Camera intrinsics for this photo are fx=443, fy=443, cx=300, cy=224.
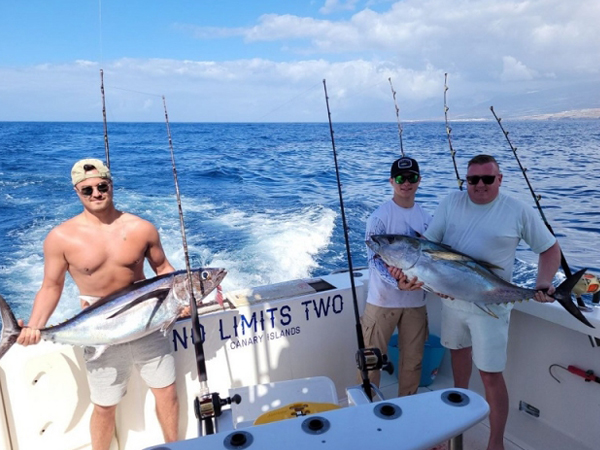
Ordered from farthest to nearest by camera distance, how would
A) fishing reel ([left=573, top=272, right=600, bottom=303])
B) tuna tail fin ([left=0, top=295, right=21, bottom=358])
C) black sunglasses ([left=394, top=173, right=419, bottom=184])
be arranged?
black sunglasses ([left=394, top=173, right=419, bottom=184]), fishing reel ([left=573, top=272, right=600, bottom=303]), tuna tail fin ([left=0, top=295, right=21, bottom=358])

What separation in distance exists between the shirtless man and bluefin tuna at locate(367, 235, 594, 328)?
3.83ft

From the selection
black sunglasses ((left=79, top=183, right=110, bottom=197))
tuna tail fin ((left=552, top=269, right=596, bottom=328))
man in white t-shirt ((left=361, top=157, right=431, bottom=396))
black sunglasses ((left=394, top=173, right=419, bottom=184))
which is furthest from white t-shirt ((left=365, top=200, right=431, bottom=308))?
black sunglasses ((left=79, top=183, right=110, bottom=197))

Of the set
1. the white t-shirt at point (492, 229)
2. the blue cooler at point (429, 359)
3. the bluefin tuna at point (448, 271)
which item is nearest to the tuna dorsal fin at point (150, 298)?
the bluefin tuna at point (448, 271)

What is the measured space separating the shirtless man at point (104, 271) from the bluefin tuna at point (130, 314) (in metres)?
0.15

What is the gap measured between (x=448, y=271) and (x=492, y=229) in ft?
0.98

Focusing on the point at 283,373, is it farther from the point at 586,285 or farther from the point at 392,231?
the point at 586,285

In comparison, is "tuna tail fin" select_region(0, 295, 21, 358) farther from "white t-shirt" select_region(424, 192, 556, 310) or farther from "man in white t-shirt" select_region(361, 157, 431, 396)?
"white t-shirt" select_region(424, 192, 556, 310)

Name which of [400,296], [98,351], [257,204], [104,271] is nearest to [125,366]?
[98,351]

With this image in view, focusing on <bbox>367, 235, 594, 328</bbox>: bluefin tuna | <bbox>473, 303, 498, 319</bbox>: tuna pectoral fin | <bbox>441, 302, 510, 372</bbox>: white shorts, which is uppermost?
<bbox>367, 235, 594, 328</bbox>: bluefin tuna

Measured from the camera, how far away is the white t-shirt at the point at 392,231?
2.40 metres

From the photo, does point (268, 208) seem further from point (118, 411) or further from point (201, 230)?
point (118, 411)

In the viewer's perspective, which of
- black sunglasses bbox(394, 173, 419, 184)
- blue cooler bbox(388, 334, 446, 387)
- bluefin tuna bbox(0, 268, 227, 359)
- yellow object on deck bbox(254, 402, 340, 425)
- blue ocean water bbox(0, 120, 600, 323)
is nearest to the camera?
yellow object on deck bbox(254, 402, 340, 425)

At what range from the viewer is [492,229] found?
210 cm

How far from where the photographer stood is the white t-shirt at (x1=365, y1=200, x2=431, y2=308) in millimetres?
2398
